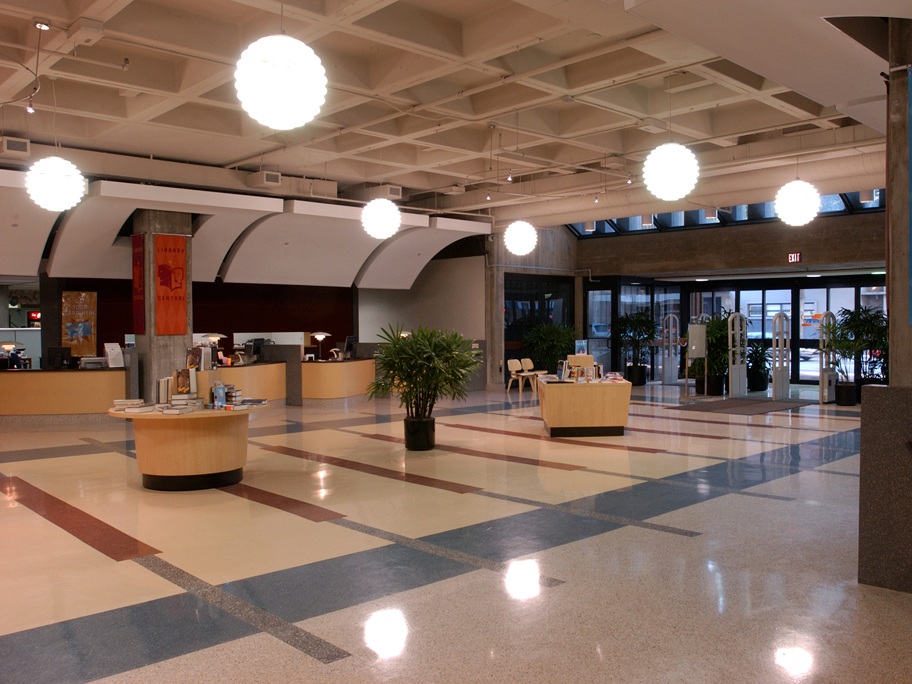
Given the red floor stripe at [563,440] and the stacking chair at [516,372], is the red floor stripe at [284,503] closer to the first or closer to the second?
the red floor stripe at [563,440]

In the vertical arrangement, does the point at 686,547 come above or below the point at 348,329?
below

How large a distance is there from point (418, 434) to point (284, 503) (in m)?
3.12

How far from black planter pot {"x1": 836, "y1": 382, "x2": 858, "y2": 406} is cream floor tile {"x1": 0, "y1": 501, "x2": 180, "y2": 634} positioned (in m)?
13.5

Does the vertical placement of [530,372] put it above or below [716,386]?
above

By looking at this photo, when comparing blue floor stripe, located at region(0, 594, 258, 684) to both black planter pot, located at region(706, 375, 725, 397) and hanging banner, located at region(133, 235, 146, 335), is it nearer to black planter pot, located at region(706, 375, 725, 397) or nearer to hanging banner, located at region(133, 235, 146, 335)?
hanging banner, located at region(133, 235, 146, 335)

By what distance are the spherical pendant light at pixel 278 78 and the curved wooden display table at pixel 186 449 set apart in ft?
11.8

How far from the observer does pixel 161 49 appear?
723cm

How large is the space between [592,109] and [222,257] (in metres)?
8.46

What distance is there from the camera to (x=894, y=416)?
4723 millimetres

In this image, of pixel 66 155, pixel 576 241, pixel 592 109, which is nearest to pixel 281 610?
pixel 592 109

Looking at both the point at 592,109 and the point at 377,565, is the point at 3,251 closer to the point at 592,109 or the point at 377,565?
the point at 592,109

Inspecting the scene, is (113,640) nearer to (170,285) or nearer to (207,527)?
(207,527)

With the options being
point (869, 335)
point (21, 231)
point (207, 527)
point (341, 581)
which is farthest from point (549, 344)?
point (341, 581)

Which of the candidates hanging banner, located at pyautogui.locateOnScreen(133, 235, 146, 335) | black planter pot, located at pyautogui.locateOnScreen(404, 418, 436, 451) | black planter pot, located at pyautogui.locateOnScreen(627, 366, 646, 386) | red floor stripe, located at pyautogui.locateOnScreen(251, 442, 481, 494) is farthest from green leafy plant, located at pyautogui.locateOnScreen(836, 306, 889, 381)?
hanging banner, located at pyautogui.locateOnScreen(133, 235, 146, 335)
